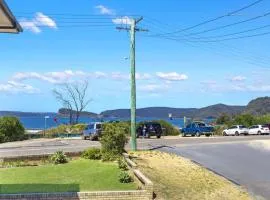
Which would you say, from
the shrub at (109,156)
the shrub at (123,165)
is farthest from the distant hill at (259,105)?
the shrub at (123,165)

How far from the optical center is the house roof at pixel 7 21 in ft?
35.0

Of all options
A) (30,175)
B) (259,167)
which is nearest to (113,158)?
(30,175)

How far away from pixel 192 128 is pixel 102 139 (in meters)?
36.7

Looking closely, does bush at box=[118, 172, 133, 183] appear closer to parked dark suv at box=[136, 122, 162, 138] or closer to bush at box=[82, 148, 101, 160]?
bush at box=[82, 148, 101, 160]

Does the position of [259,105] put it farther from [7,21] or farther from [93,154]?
[7,21]

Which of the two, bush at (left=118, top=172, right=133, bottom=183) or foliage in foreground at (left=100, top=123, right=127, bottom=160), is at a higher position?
foliage in foreground at (left=100, top=123, right=127, bottom=160)

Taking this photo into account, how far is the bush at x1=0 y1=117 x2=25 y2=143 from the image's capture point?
57.5m

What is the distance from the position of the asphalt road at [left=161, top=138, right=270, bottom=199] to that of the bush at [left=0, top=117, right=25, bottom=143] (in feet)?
78.4

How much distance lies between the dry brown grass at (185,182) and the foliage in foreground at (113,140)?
1.11m

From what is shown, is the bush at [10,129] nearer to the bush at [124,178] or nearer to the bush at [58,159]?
the bush at [58,159]

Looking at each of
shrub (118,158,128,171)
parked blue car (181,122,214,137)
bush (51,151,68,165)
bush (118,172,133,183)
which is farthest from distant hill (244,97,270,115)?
bush (118,172,133,183)

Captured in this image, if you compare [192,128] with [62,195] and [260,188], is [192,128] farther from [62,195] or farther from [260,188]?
[62,195]

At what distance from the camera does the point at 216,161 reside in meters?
31.0

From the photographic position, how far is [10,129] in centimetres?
5938
